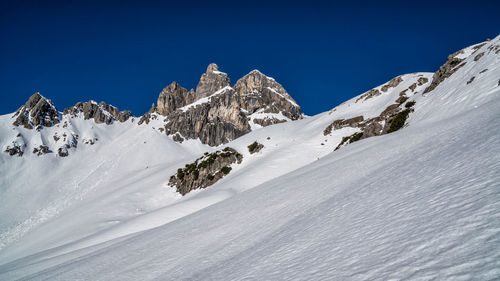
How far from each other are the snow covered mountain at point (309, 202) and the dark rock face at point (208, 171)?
0.33 meters

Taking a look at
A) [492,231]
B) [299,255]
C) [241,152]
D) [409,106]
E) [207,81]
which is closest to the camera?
[492,231]

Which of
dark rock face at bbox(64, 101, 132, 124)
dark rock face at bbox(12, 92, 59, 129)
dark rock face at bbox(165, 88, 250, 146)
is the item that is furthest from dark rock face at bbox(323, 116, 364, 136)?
dark rock face at bbox(12, 92, 59, 129)

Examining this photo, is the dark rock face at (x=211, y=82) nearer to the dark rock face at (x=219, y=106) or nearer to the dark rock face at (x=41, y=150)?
the dark rock face at (x=219, y=106)

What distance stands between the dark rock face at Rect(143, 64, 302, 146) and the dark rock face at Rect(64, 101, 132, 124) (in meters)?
18.1

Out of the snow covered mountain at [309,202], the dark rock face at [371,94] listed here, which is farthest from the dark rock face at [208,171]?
the dark rock face at [371,94]

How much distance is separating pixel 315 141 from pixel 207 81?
141 m

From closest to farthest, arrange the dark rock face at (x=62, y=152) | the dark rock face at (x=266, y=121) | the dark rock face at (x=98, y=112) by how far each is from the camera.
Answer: the dark rock face at (x=62, y=152) < the dark rock face at (x=266, y=121) < the dark rock face at (x=98, y=112)

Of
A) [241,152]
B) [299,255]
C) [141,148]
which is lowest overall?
[299,255]

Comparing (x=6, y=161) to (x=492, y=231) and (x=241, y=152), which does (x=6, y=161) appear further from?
(x=492, y=231)

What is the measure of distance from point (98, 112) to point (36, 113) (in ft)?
98.0

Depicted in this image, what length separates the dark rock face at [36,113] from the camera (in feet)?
412

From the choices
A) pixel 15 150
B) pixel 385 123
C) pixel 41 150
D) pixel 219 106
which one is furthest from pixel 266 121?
pixel 15 150

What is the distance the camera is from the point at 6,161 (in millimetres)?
102812

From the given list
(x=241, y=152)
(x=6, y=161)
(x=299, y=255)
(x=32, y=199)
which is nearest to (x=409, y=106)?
(x=241, y=152)
